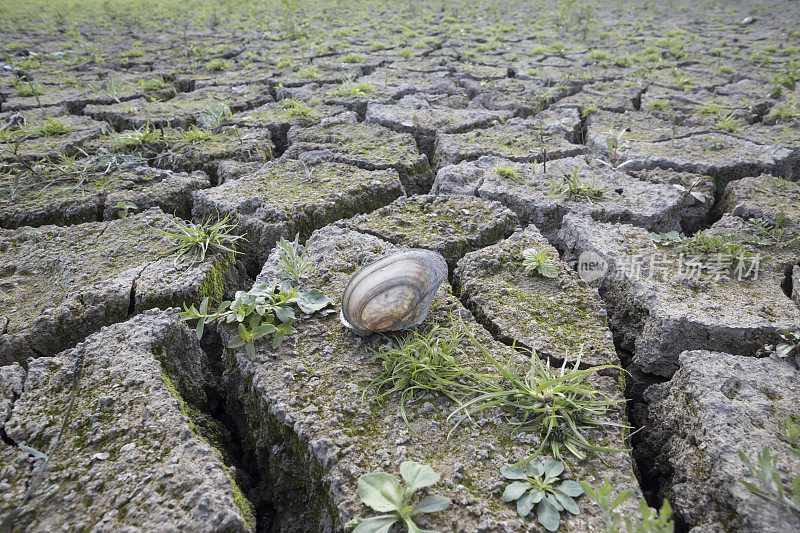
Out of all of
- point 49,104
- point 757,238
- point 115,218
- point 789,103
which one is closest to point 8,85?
point 49,104

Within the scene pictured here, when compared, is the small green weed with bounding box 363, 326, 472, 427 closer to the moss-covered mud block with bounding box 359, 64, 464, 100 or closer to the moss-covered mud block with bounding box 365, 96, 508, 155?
the moss-covered mud block with bounding box 365, 96, 508, 155

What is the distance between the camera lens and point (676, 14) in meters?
8.12

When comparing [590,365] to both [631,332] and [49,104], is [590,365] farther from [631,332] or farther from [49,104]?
[49,104]

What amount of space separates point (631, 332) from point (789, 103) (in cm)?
320

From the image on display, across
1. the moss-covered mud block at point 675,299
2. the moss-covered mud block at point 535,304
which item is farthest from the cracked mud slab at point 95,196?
the moss-covered mud block at point 675,299

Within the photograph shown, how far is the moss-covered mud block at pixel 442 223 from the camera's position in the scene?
204 centimetres

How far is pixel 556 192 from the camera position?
7.71ft

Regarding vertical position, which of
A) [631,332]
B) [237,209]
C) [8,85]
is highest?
[8,85]

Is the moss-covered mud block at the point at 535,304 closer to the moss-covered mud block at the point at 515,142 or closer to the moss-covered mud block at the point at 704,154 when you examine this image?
the moss-covered mud block at the point at 515,142

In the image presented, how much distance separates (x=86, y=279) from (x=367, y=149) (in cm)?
168

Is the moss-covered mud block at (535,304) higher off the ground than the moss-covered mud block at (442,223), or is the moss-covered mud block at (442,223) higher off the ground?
the moss-covered mud block at (442,223)

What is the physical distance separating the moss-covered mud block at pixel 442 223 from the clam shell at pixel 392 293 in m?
0.50

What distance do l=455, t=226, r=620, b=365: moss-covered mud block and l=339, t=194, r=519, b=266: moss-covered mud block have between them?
95mm

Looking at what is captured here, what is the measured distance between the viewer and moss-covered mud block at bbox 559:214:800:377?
1.59 metres
